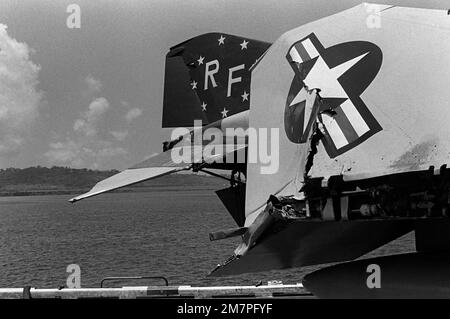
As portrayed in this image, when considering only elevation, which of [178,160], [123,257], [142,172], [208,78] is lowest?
[123,257]

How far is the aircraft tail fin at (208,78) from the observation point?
11.4 m

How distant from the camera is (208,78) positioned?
1223 centimetres

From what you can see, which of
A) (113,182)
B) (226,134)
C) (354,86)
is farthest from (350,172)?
(113,182)

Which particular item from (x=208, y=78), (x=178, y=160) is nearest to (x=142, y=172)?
(x=178, y=160)

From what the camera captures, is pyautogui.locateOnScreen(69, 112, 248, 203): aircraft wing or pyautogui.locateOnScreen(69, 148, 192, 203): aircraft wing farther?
pyautogui.locateOnScreen(69, 148, 192, 203): aircraft wing

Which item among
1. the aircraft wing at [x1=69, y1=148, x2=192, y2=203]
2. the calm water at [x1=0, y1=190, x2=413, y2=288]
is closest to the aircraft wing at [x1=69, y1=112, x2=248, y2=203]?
the aircraft wing at [x1=69, y1=148, x2=192, y2=203]

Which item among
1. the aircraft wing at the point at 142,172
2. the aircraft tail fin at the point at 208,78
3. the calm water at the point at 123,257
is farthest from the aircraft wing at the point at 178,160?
the calm water at the point at 123,257

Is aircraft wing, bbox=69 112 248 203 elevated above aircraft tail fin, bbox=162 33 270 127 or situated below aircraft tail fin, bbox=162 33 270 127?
below

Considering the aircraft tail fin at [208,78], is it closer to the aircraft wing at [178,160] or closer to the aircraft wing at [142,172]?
the aircraft wing at [178,160]

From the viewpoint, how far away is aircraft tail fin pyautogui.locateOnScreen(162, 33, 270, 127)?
37.5 ft

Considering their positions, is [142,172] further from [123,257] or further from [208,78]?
[123,257]

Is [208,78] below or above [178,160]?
above

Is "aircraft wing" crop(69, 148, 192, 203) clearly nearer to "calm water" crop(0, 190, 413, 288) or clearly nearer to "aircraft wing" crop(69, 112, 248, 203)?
"aircraft wing" crop(69, 112, 248, 203)

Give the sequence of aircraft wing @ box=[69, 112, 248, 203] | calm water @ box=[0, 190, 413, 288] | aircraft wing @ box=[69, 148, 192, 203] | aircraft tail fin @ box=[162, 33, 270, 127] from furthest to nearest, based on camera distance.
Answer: calm water @ box=[0, 190, 413, 288] < aircraft tail fin @ box=[162, 33, 270, 127] < aircraft wing @ box=[69, 148, 192, 203] < aircraft wing @ box=[69, 112, 248, 203]
